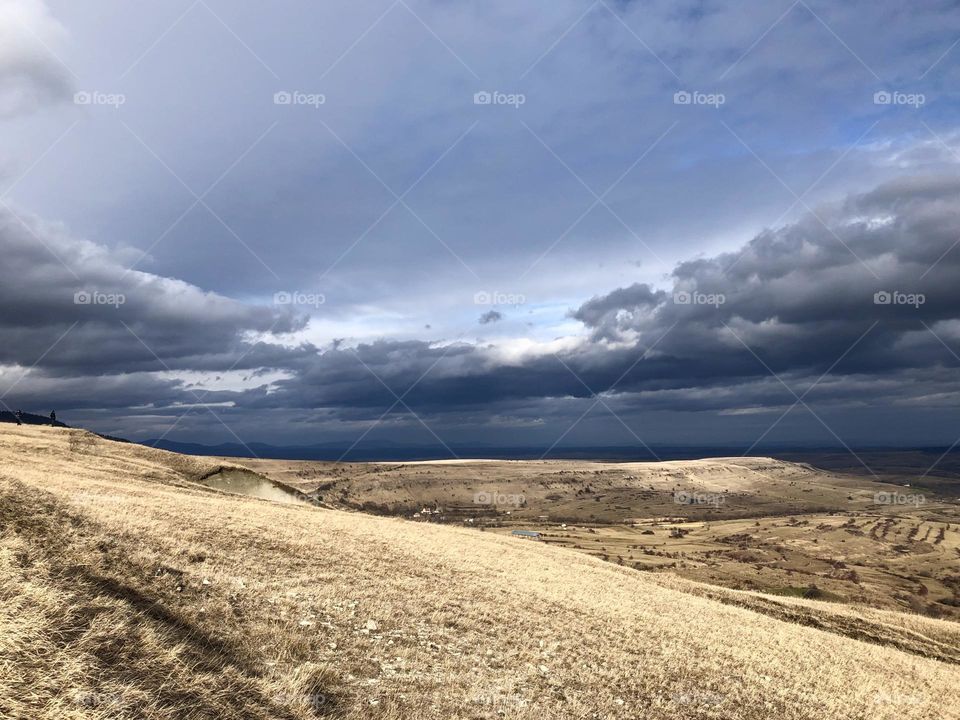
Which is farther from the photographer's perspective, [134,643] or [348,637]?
[348,637]

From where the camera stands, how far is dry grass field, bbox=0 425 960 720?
1113 cm

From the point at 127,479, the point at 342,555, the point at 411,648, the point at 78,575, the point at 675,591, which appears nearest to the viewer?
the point at 78,575

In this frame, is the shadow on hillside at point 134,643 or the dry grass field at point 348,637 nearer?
the shadow on hillside at point 134,643

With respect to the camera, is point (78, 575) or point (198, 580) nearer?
point (78, 575)

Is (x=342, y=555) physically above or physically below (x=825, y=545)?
above

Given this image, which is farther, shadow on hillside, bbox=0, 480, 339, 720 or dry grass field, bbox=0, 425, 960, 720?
dry grass field, bbox=0, 425, 960, 720

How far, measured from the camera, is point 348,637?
16.5 meters

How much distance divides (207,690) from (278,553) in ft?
39.5

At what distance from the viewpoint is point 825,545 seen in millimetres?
148000

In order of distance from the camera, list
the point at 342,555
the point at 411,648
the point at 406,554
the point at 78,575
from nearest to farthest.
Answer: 1. the point at 78,575
2. the point at 411,648
3. the point at 342,555
4. the point at 406,554

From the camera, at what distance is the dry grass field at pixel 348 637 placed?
11133 millimetres

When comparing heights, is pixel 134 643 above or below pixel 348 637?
above

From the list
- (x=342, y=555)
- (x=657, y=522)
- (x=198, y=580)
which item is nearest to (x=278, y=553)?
(x=342, y=555)

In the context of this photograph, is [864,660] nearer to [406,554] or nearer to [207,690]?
[406,554]
